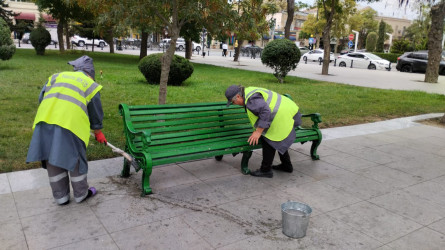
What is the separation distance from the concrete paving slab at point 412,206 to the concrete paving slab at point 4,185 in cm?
386

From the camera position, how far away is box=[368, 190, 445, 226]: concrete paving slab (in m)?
3.84

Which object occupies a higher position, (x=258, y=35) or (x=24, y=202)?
(x=258, y=35)

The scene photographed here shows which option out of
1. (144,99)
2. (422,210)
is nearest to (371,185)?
(422,210)

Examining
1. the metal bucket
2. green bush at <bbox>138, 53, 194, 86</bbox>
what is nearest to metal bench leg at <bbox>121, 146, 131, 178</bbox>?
the metal bucket

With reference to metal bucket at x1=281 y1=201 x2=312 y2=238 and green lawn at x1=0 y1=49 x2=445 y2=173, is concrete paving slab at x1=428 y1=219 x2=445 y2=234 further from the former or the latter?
green lawn at x1=0 y1=49 x2=445 y2=173

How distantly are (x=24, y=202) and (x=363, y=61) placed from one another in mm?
28912

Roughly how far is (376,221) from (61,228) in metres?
2.89

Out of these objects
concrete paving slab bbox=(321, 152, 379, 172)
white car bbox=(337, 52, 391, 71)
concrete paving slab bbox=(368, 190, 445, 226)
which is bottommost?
concrete paving slab bbox=(368, 190, 445, 226)

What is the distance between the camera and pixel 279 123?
443cm

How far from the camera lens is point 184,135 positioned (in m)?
A: 4.68

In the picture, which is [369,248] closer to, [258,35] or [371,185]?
[371,185]

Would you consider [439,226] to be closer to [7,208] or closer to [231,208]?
[231,208]

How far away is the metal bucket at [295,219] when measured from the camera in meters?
3.25

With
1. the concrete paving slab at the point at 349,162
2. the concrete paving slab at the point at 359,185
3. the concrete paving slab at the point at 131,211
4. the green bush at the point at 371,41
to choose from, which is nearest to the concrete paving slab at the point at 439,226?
the concrete paving slab at the point at 359,185
